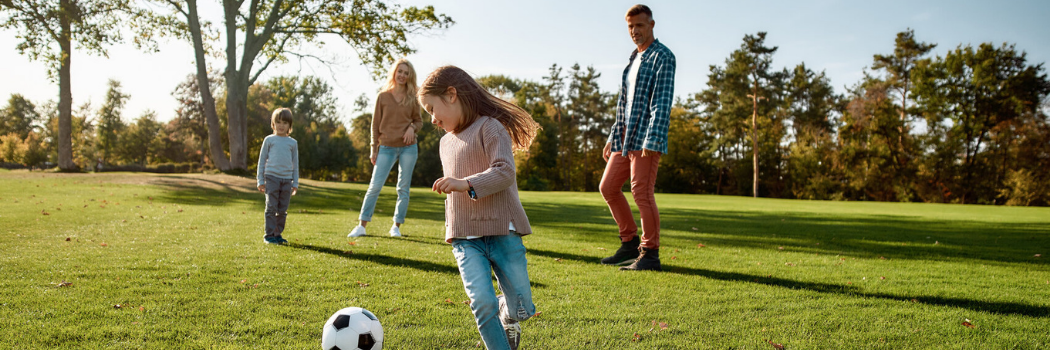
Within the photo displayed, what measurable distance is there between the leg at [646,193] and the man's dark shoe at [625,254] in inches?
12.6

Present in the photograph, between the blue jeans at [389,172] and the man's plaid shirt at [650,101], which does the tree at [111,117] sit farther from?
the man's plaid shirt at [650,101]

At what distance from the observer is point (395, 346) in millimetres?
2533

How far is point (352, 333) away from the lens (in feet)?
7.91

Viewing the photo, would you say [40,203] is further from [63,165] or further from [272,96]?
[272,96]

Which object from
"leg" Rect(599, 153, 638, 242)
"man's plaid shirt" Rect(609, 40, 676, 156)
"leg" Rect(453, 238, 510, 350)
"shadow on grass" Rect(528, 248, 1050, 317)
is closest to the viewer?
"leg" Rect(453, 238, 510, 350)

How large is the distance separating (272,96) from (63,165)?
40752 mm

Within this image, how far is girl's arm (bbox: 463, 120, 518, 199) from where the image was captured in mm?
2209

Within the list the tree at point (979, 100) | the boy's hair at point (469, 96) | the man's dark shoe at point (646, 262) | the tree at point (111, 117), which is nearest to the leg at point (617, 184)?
the man's dark shoe at point (646, 262)

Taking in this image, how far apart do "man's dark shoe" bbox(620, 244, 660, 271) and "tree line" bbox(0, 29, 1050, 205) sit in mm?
16665

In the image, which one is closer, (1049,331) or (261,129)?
(1049,331)

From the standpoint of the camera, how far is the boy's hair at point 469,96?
2488mm

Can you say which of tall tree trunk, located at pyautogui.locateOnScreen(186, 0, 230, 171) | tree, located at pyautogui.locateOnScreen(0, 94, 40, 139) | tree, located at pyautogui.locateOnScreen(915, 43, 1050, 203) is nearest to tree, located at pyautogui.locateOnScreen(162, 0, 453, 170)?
tall tree trunk, located at pyautogui.locateOnScreen(186, 0, 230, 171)

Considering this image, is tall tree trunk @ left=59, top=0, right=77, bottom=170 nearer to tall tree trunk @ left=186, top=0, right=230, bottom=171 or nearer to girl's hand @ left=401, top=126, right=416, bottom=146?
tall tree trunk @ left=186, top=0, right=230, bottom=171

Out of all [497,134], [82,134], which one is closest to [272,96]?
[82,134]
